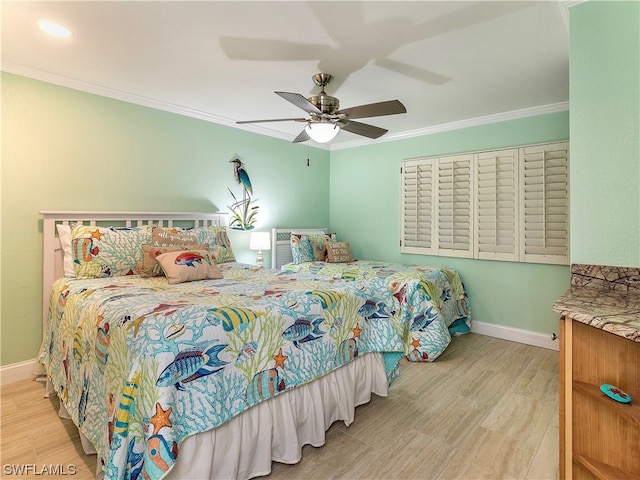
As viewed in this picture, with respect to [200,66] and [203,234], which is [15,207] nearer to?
[203,234]

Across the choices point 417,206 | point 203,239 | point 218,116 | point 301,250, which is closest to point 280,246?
point 301,250

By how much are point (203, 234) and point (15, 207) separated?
1.48 m

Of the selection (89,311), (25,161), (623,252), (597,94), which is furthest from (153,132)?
(623,252)

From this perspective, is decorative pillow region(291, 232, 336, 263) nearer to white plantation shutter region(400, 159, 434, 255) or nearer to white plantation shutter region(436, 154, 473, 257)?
white plantation shutter region(400, 159, 434, 255)

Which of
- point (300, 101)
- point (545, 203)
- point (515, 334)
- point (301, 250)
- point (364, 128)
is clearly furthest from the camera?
point (301, 250)

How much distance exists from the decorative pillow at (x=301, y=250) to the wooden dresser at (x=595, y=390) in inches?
126

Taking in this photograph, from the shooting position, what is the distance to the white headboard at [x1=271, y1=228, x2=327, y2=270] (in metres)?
4.60

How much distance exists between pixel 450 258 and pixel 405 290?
4.03 ft

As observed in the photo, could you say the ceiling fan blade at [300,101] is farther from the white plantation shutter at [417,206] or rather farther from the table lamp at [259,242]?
the white plantation shutter at [417,206]

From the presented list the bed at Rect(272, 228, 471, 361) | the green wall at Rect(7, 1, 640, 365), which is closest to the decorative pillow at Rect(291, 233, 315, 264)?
the bed at Rect(272, 228, 471, 361)

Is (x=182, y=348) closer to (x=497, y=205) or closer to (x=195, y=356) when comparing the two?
(x=195, y=356)

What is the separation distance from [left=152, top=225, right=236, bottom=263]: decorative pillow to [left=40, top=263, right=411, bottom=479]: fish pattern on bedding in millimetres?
523

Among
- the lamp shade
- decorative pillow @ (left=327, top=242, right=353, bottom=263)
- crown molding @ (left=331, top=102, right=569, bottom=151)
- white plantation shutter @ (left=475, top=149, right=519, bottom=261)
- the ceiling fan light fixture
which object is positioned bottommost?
decorative pillow @ (left=327, top=242, right=353, bottom=263)

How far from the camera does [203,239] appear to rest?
3.25m
